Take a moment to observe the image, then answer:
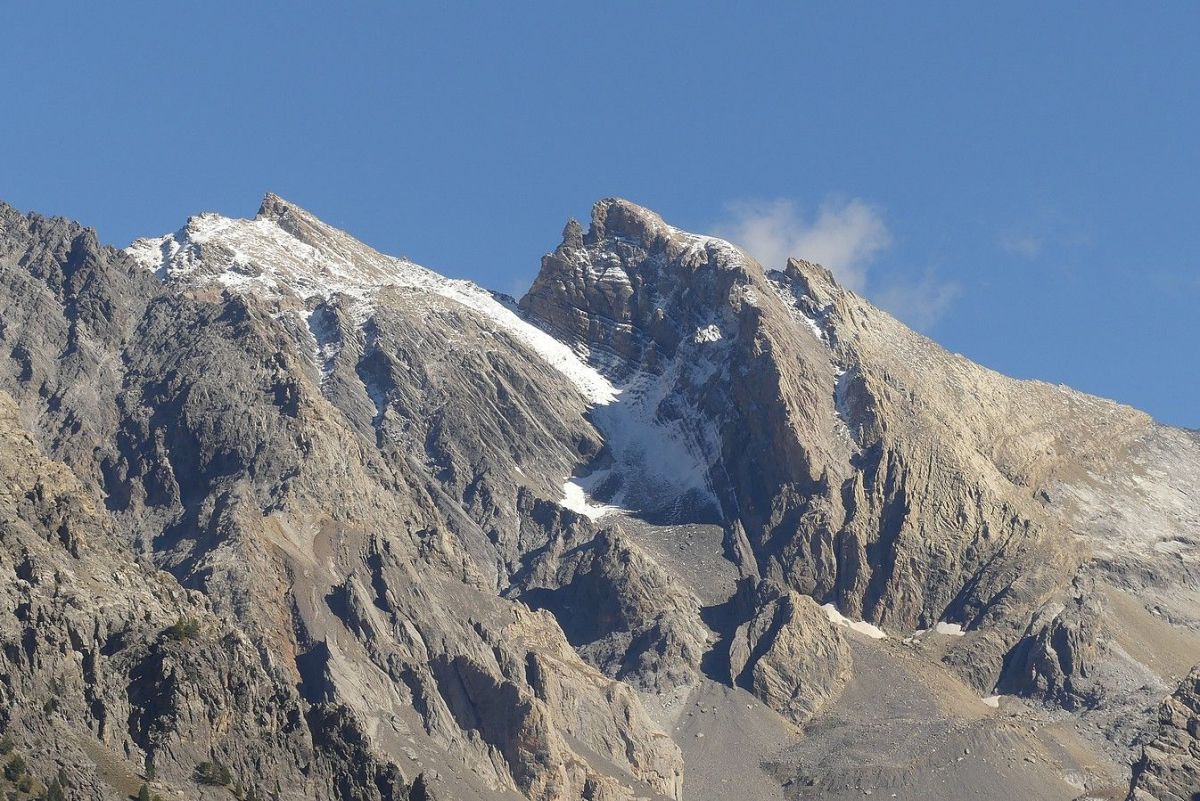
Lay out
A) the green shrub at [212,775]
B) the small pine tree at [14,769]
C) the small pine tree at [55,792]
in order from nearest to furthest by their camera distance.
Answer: the small pine tree at [55,792], the small pine tree at [14,769], the green shrub at [212,775]

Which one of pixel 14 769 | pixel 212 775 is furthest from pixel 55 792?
pixel 212 775

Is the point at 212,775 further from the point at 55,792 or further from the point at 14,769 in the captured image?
the point at 14,769

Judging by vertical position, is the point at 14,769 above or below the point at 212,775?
below

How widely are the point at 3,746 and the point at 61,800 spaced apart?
6065 millimetres

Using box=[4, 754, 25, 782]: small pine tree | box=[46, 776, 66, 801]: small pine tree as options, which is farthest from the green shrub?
box=[4, 754, 25, 782]: small pine tree

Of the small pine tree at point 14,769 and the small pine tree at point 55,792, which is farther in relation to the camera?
the small pine tree at point 14,769

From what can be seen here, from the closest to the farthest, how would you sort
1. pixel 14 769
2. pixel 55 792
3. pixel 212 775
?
pixel 55 792, pixel 14 769, pixel 212 775

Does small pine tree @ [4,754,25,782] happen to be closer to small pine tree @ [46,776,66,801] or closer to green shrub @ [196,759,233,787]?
small pine tree @ [46,776,66,801]

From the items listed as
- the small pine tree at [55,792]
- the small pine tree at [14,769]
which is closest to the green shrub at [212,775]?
the small pine tree at [55,792]

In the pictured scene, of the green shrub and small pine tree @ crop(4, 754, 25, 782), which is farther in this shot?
the green shrub

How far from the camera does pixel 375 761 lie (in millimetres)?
188625

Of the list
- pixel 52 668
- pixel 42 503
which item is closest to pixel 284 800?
pixel 52 668

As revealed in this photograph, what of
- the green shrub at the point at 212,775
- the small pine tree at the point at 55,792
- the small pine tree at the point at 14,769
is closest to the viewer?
the small pine tree at the point at 55,792

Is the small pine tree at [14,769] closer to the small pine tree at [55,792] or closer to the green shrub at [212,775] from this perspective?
the small pine tree at [55,792]
